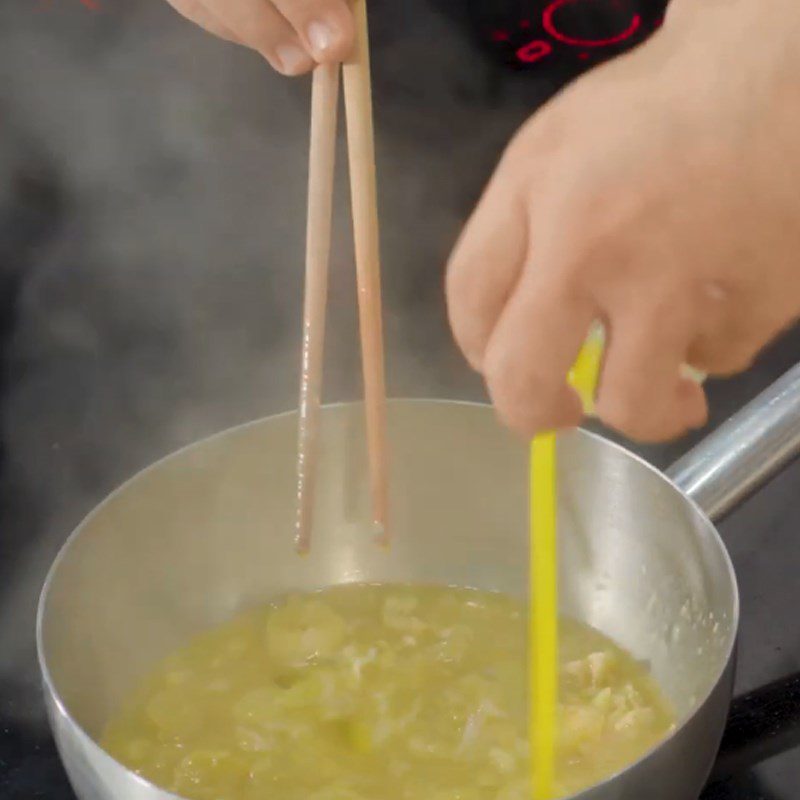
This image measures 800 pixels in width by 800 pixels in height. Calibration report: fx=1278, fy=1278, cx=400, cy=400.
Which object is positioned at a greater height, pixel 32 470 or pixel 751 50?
pixel 751 50

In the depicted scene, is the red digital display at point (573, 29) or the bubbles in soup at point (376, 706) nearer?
the bubbles in soup at point (376, 706)

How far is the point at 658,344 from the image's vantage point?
0.54m

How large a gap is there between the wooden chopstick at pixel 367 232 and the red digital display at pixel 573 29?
28cm

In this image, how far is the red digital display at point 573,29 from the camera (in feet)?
3.46

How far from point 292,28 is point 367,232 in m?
0.14

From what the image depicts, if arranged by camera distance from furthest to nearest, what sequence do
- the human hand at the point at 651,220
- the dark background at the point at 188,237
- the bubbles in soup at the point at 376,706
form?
the dark background at the point at 188,237
the bubbles in soup at the point at 376,706
the human hand at the point at 651,220

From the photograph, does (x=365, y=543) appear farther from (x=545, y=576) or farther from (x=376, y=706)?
(x=545, y=576)

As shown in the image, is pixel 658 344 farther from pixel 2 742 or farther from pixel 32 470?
pixel 32 470

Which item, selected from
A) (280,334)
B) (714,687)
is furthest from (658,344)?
(280,334)

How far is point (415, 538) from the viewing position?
1.05m

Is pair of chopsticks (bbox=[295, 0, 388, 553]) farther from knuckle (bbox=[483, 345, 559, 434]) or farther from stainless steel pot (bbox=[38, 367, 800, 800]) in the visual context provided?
knuckle (bbox=[483, 345, 559, 434])

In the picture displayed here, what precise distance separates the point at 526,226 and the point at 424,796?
426 mm

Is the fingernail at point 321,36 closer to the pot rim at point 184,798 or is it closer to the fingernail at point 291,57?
the fingernail at point 291,57

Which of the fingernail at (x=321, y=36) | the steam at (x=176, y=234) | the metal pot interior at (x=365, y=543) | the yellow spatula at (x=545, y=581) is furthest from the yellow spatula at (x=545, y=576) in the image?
the steam at (x=176, y=234)
